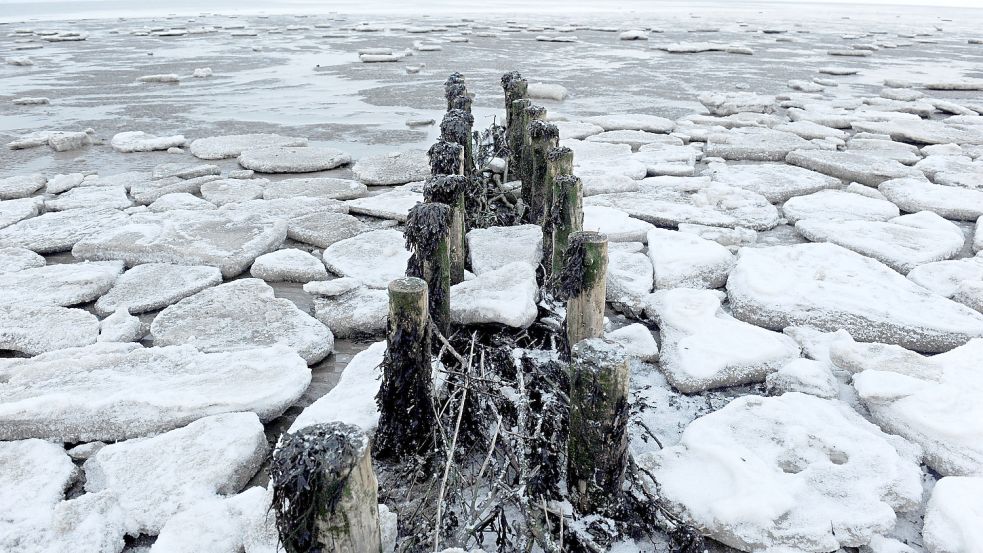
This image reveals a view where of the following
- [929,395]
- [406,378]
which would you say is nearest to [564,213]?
[406,378]

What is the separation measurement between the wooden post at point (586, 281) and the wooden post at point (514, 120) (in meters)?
2.53

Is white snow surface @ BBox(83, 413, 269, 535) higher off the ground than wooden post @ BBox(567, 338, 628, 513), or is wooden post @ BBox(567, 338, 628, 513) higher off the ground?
wooden post @ BBox(567, 338, 628, 513)

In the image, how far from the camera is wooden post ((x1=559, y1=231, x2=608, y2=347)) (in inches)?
99.9

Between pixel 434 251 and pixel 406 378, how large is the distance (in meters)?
0.69

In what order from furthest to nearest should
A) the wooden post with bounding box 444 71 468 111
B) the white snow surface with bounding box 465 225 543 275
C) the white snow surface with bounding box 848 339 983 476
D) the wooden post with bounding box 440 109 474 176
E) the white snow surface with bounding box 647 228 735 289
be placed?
the wooden post with bounding box 444 71 468 111 → the wooden post with bounding box 440 109 474 176 → the white snow surface with bounding box 465 225 543 275 → the white snow surface with bounding box 647 228 735 289 → the white snow surface with bounding box 848 339 983 476

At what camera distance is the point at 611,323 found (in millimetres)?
3412

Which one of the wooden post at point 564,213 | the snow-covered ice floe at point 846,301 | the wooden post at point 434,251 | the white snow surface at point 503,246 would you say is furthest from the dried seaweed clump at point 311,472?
the snow-covered ice floe at point 846,301

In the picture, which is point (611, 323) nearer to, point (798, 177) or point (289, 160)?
point (798, 177)

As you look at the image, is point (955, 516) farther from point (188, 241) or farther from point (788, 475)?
point (188, 241)

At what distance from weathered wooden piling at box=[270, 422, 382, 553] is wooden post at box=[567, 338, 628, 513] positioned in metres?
0.75

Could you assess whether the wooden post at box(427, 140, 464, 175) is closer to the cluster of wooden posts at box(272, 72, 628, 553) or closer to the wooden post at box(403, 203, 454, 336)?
the cluster of wooden posts at box(272, 72, 628, 553)

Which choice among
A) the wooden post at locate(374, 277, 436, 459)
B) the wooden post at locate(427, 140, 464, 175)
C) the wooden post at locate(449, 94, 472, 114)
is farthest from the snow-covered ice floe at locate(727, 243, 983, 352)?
the wooden post at locate(449, 94, 472, 114)

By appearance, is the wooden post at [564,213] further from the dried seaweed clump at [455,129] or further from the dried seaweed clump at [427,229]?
the dried seaweed clump at [455,129]

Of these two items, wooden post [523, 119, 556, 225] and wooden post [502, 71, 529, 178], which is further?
wooden post [502, 71, 529, 178]
